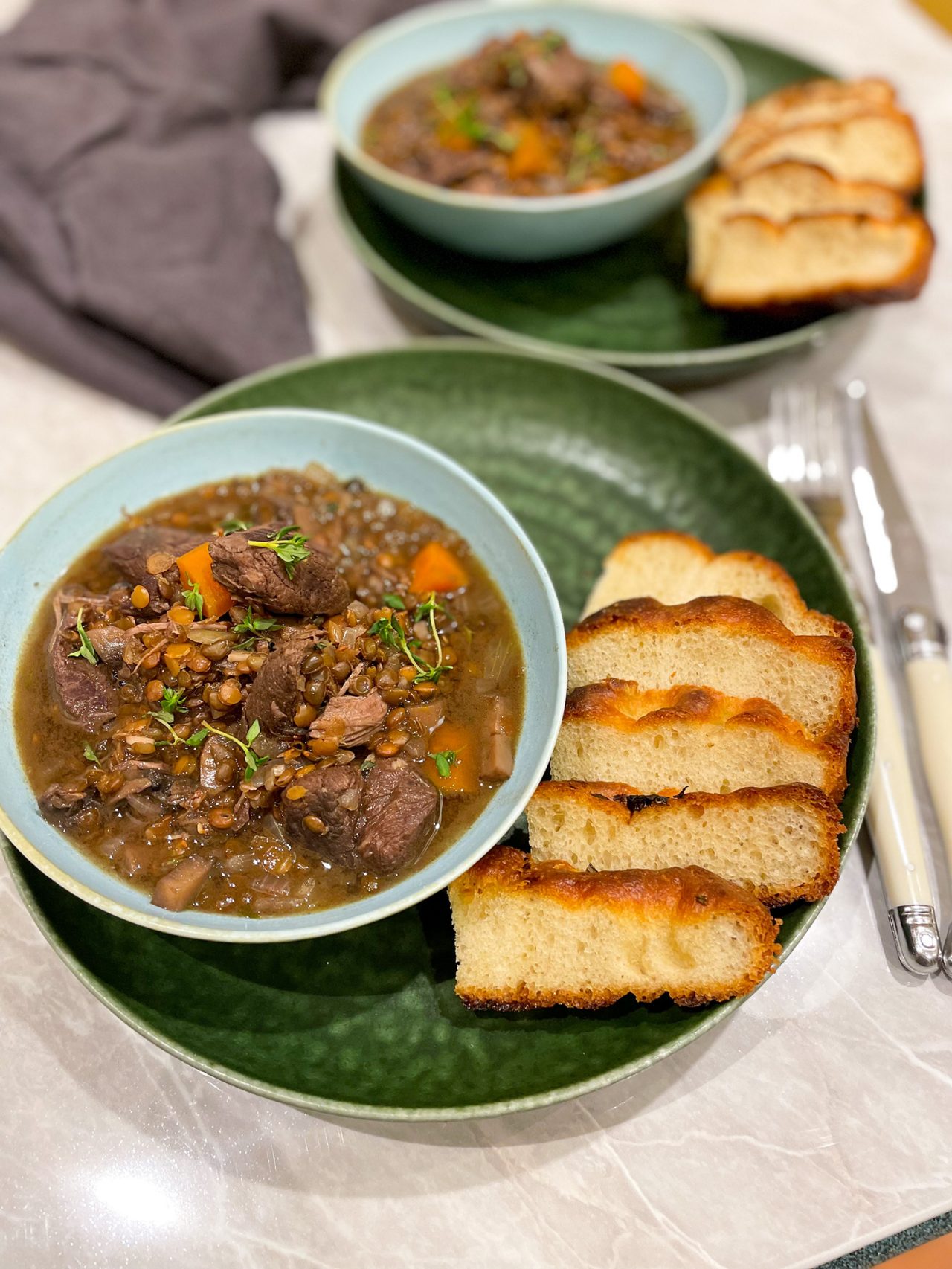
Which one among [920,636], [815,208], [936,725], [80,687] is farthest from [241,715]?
[815,208]

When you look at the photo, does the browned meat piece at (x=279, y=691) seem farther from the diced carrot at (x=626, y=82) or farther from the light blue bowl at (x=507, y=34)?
the diced carrot at (x=626, y=82)

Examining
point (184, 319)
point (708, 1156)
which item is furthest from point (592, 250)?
point (708, 1156)

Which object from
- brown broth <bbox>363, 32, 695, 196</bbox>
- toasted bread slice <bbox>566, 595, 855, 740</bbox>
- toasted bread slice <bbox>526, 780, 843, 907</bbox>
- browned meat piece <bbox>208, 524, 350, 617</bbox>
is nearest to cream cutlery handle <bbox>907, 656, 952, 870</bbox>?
toasted bread slice <bbox>566, 595, 855, 740</bbox>

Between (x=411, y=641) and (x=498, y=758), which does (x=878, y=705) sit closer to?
(x=498, y=758)

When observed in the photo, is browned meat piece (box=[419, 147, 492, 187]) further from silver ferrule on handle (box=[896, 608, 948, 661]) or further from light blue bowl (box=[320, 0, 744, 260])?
silver ferrule on handle (box=[896, 608, 948, 661])

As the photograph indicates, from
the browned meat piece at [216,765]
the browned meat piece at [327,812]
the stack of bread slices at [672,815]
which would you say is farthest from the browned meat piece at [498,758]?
the browned meat piece at [216,765]
